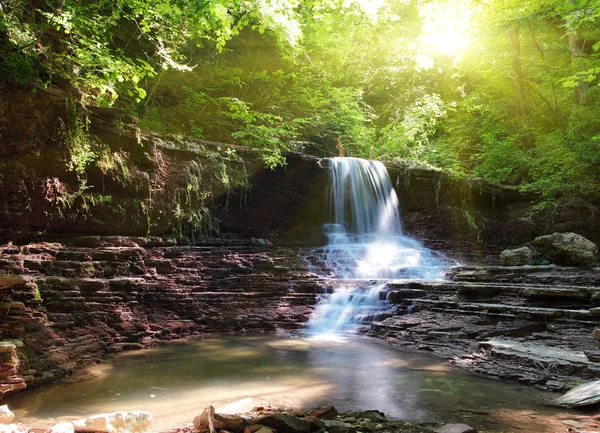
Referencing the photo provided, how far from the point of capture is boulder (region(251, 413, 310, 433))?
124 inches

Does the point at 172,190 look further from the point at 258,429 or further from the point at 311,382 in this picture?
the point at 258,429

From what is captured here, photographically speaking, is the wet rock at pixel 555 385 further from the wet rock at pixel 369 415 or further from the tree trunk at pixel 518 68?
the tree trunk at pixel 518 68

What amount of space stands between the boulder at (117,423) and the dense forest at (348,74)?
5246 mm

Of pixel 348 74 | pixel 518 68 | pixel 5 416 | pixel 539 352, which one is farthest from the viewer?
pixel 348 74

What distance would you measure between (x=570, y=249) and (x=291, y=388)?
7.91m

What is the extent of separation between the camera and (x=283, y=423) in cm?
317

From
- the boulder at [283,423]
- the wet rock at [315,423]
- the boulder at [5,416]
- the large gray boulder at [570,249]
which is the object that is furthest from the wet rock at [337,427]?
the large gray boulder at [570,249]

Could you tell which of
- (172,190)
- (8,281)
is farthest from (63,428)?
(172,190)

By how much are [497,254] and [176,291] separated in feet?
36.6

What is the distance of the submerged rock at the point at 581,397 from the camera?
3.95 metres

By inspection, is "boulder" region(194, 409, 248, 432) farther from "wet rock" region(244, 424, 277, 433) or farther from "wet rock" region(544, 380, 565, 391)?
"wet rock" region(544, 380, 565, 391)

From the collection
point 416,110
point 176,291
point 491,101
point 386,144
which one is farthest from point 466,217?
point 176,291

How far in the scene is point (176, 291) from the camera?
871 cm

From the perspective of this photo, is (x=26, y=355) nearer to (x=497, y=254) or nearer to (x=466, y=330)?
(x=466, y=330)
